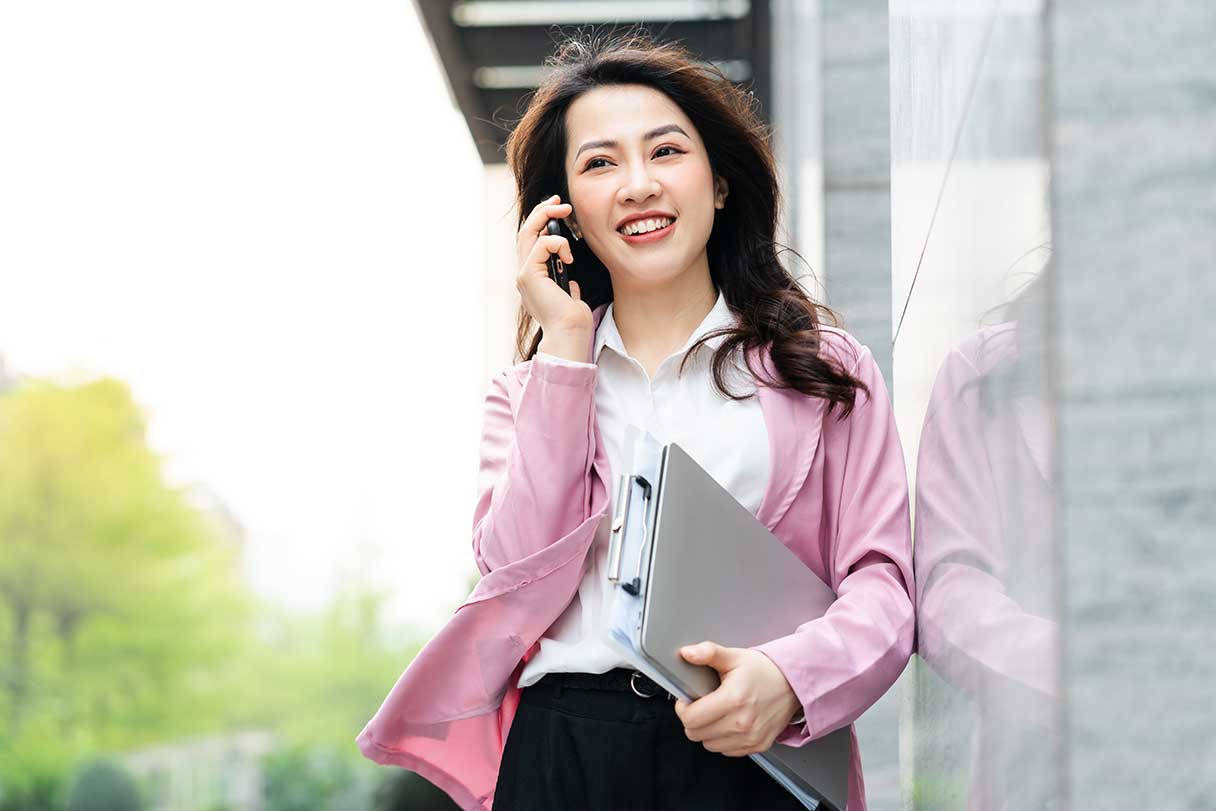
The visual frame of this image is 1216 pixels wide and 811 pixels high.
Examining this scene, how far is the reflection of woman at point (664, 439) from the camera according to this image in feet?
6.13

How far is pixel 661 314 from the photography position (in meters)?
2.27

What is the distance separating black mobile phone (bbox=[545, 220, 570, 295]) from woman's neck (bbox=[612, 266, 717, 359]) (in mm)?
93

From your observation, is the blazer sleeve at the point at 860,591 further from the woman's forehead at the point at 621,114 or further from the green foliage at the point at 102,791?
the green foliage at the point at 102,791

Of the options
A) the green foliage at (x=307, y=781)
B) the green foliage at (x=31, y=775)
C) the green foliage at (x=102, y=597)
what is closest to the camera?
the green foliage at (x=31, y=775)

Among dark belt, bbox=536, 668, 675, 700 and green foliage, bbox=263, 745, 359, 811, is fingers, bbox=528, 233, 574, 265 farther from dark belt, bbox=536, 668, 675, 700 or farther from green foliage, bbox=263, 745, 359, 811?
green foliage, bbox=263, 745, 359, 811

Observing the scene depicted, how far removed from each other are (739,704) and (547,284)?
759mm

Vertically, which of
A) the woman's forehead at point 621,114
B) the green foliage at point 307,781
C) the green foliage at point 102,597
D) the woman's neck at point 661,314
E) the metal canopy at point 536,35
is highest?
the metal canopy at point 536,35

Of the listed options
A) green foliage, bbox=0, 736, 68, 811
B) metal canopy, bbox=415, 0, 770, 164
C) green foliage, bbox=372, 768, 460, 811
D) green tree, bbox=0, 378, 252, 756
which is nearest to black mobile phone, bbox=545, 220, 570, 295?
metal canopy, bbox=415, 0, 770, 164

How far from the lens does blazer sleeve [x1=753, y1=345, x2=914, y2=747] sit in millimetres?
1763

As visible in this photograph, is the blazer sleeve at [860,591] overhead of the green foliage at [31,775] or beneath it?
overhead

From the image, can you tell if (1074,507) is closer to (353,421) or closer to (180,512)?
(180,512)

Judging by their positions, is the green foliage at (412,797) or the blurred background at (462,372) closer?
the blurred background at (462,372)

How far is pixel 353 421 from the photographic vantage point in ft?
116

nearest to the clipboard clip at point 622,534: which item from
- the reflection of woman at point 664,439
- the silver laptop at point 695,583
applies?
the silver laptop at point 695,583
